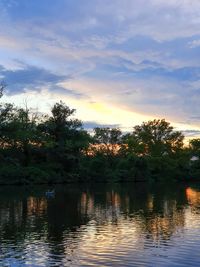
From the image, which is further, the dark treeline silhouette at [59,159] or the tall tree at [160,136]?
the tall tree at [160,136]

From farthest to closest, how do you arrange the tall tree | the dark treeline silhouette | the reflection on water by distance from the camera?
the tall tree < the dark treeline silhouette < the reflection on water

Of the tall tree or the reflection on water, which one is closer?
the reflection on water

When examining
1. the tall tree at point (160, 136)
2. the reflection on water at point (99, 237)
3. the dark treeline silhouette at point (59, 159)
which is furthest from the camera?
the tall tree at point (160, 136)

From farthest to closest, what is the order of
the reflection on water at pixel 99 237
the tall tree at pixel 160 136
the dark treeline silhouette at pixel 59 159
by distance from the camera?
1. the tall tree at pixel 160 136
2. the dark treeline silhouette at pixel 59 159
3. the reflection on water at pixel 99 237

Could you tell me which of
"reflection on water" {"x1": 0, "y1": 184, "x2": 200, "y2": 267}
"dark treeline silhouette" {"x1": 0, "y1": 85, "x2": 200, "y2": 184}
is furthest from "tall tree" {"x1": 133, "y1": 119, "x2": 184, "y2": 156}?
"reflection on water" {"x1": 0, "y1": 184, "x2": 200, "y2": 267}

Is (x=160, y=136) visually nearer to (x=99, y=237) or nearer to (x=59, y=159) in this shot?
(x=59, y=159)

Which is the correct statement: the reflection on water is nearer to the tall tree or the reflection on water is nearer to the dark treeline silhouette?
the dark treeline silhouette

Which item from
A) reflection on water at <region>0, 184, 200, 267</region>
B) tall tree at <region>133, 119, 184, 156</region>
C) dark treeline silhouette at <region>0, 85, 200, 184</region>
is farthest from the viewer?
tall tree at <region>133, 119, 184, 156</region>

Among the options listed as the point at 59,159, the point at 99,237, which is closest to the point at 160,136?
the point at 59,159

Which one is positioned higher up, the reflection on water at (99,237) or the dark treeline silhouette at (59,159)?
the dark treeline silhouette at (59,159)

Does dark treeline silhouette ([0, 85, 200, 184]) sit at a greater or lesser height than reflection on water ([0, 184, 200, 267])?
greater

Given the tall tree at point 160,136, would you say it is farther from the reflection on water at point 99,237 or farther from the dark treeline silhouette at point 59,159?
the reflection on water at point 99,237

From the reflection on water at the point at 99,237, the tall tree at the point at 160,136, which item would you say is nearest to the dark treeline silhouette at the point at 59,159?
the tall tree at the point at 160,136

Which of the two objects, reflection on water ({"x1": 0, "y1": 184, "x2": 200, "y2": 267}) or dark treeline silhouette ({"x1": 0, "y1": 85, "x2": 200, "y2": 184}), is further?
dark treeline silhouette ({"x1": 0, "y1": 85, "x2": 200, "y2": 184})
